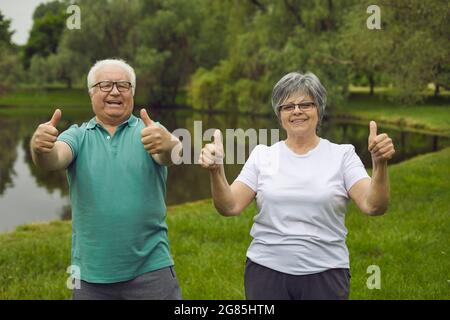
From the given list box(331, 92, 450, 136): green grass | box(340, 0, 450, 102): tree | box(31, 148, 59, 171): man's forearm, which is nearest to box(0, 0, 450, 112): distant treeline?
box(331, 92, 450, 136): green grass

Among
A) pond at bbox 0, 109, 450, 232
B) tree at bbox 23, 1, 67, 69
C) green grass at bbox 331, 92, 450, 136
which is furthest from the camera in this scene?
tree at bbox 23, 1, 67, 69

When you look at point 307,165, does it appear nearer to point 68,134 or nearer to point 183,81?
point 68,134

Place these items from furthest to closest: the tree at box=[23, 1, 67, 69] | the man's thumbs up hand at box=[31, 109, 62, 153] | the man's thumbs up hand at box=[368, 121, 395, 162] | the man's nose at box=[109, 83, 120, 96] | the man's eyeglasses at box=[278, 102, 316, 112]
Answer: the tree at box=[23, 1, 67, 69] < the man's nose at box=[109, 83, 120, 96] < the man's eyeglasses at box=[278, 102, 316, 112] < the man's thumbs up hand at box=[31, 109, 62, 153] < the man's thumbs up hand at box=[368, 121, 395, 162]

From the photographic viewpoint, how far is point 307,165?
264cm

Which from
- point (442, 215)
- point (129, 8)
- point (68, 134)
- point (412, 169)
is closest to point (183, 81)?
point (129, 8)

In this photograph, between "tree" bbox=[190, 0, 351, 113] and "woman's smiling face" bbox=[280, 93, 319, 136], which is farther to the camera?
"tree" bbox=[190, 0, 351, 113]

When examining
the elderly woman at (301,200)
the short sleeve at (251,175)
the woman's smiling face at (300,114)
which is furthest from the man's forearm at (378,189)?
the short sleeve at (251,175)

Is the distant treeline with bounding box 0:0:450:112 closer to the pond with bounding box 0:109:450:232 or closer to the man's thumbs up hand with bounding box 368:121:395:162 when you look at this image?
the pond with bounding box 0:109:450:232

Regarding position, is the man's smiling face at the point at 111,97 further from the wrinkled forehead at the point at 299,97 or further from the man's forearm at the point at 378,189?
the man's forearm at the point at 378,189

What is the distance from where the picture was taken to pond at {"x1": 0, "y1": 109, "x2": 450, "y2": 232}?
39.2 feet

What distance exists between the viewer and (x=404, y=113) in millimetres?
28438

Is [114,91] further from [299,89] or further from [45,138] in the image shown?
[299,89]

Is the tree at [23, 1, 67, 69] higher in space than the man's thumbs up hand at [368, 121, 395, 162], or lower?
higher

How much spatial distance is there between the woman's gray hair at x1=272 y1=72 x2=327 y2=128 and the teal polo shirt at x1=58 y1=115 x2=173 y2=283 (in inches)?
29.0
